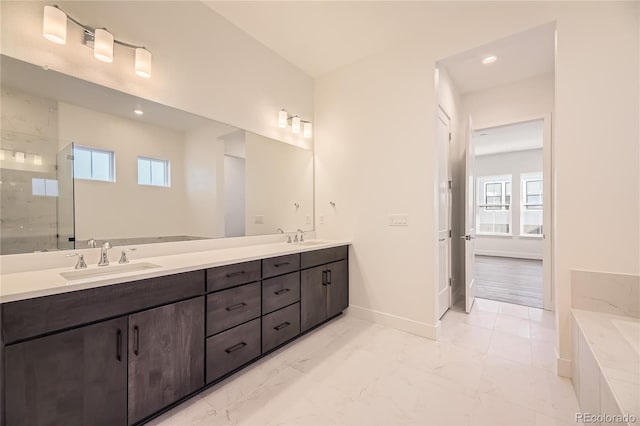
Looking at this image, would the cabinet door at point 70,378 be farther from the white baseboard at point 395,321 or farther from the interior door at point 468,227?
the interior door at point 468,227

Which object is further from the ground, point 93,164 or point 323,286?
point 93,164

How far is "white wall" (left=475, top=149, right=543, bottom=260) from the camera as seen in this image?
6.67 metres

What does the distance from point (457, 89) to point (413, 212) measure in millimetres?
2144

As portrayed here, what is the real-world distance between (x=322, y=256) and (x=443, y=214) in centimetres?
143

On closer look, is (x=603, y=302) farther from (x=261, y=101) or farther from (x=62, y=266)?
(x=62, y=266)

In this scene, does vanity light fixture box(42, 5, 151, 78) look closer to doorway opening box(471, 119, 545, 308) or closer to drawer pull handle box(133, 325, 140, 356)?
drawer pull handle box(133, 325, 140, 356)

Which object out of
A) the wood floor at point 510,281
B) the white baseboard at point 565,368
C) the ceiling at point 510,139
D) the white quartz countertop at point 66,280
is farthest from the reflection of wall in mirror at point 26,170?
the ceiling at point 510,139

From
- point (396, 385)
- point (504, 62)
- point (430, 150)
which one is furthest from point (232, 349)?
point (504, 62)

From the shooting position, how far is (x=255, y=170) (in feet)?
9.12

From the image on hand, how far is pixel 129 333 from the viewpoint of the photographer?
4.46ft

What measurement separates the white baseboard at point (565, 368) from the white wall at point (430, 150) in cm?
6

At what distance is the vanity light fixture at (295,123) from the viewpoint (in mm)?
2945

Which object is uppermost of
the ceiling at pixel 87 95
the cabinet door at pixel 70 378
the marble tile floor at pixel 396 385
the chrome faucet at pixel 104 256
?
the ceiling at pixel 87 95

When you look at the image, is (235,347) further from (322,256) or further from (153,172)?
(153,172)
